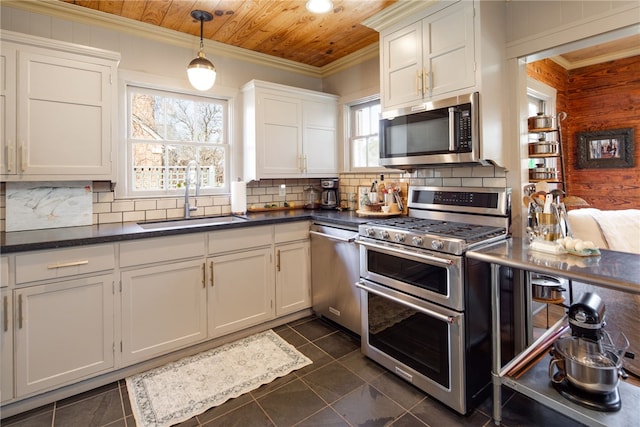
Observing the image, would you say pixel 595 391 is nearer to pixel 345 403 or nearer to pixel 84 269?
pixel 345 403

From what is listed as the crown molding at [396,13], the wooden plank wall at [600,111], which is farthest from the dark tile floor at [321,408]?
the wooden plank wall at [600,111]

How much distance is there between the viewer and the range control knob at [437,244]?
1771 mm

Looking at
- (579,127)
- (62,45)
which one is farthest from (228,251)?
(579,127)

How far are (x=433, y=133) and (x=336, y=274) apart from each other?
132 centimetres

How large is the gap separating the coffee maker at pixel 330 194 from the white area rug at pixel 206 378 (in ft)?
4.95

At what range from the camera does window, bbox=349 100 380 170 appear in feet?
11.0

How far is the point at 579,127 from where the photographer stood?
165 inches

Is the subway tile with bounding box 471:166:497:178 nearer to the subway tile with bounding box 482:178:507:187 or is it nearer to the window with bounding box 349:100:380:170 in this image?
the subway tile with bounding box 482:178:507:187

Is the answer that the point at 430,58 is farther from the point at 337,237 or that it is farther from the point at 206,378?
the point at 206,378

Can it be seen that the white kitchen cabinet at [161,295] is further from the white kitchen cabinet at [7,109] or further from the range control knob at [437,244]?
the range control knob at [437,244]

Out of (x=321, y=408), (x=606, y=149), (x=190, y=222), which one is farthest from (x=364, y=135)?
(x=606, y=149)

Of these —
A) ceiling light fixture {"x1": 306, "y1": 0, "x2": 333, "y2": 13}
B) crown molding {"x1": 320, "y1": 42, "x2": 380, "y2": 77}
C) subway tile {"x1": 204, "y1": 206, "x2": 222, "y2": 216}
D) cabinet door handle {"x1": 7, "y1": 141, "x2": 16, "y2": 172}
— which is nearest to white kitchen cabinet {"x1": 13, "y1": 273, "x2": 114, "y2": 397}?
cabinet door handle {"x1": 7, "y1": 141, "x2": 16, "y2": 172}

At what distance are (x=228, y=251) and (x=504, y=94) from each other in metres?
2.26

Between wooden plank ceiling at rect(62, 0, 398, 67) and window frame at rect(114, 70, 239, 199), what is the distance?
0.44m
